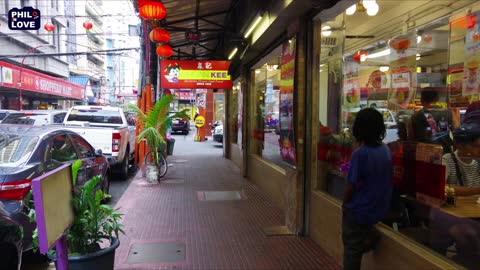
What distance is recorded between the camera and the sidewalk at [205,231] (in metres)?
5.03

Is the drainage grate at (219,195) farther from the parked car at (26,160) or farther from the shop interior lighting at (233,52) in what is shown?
the shop interior lighting at (233,52)

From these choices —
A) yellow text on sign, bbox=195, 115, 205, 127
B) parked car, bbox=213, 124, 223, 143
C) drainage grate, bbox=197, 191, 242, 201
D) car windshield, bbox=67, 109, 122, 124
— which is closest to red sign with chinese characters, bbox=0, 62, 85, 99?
car windshield, bbox=67, 109, 122, 124

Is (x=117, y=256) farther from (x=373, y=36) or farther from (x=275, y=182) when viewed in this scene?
(x=373, y=36)

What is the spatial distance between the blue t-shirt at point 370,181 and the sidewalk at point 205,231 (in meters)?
1.50

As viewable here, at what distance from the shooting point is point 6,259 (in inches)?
139

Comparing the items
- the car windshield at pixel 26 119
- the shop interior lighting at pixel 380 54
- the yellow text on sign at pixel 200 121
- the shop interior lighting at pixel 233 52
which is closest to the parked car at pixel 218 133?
the yellow text on sign at pixel 200 121

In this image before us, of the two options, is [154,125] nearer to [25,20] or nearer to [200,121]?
[25,20]

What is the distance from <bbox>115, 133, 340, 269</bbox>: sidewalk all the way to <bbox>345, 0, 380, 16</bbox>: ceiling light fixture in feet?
10.5

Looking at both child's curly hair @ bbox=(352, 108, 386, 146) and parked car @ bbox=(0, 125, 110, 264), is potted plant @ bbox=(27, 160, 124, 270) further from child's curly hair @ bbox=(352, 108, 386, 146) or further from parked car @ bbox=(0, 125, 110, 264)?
child's curly hair @ bbox=(352, 108, 386, 146)

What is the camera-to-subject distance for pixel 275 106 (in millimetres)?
8914

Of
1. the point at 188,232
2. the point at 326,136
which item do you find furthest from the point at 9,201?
the point at 326,136

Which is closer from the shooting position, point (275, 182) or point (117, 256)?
point (117, 256)

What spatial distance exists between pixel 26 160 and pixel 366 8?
4981 mm

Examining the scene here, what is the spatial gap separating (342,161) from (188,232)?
2.45 m
